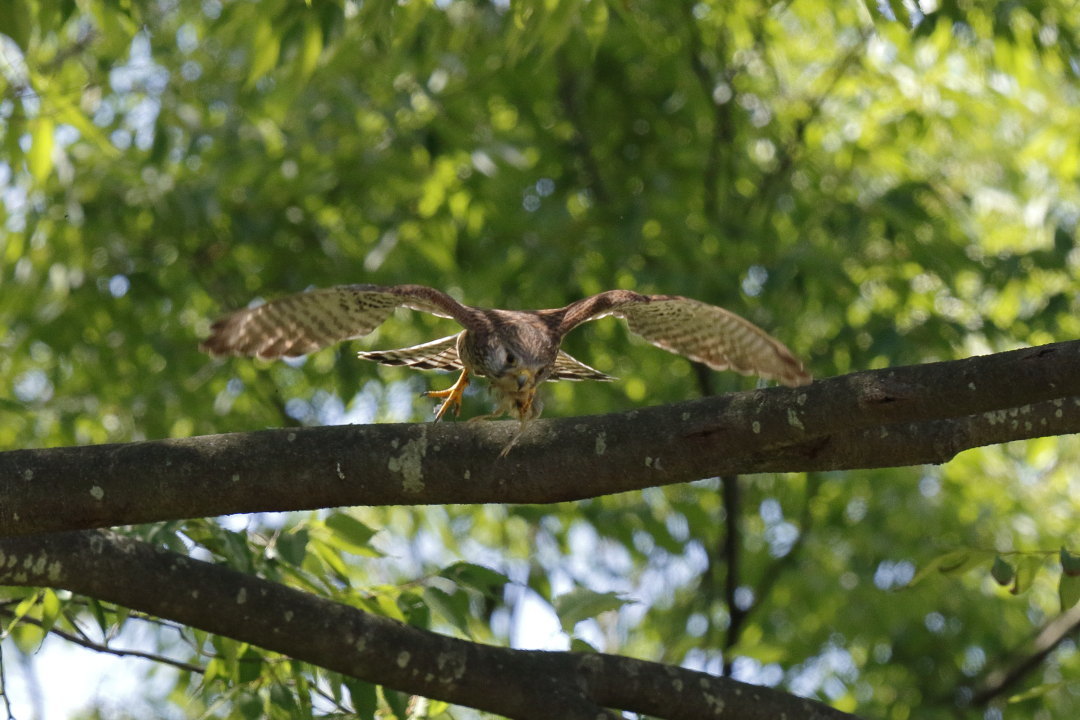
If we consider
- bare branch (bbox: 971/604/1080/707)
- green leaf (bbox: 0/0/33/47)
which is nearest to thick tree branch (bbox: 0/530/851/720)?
green leaf (bbox: 0/0/33/47)

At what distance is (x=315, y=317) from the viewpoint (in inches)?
169

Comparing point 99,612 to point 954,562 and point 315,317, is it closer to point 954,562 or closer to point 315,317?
point 315,317

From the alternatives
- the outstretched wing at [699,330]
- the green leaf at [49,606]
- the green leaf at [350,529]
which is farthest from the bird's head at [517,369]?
the green leaf at [49,606]

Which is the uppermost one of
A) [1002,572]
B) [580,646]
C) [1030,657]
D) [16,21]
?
[16,21]

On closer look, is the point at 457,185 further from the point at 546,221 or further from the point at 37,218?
the point at 37,218

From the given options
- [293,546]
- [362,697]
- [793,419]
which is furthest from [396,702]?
[793,419]

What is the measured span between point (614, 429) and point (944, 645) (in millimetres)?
5735

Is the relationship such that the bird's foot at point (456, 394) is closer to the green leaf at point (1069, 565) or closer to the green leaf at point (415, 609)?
the green leaf at point (415, 609)

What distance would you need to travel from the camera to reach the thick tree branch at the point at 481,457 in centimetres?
265

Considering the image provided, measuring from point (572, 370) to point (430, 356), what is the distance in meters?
0.56

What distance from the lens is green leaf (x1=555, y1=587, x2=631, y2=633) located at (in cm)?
334

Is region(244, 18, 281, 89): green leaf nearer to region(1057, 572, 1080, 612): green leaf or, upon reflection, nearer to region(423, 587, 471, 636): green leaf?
region(423, 587, 471, 636): green leaf

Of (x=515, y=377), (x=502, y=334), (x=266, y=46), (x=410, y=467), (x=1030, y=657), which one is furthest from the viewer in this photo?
(x=1030, y=657)

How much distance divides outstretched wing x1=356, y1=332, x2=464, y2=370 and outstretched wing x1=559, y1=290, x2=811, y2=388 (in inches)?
20.7
